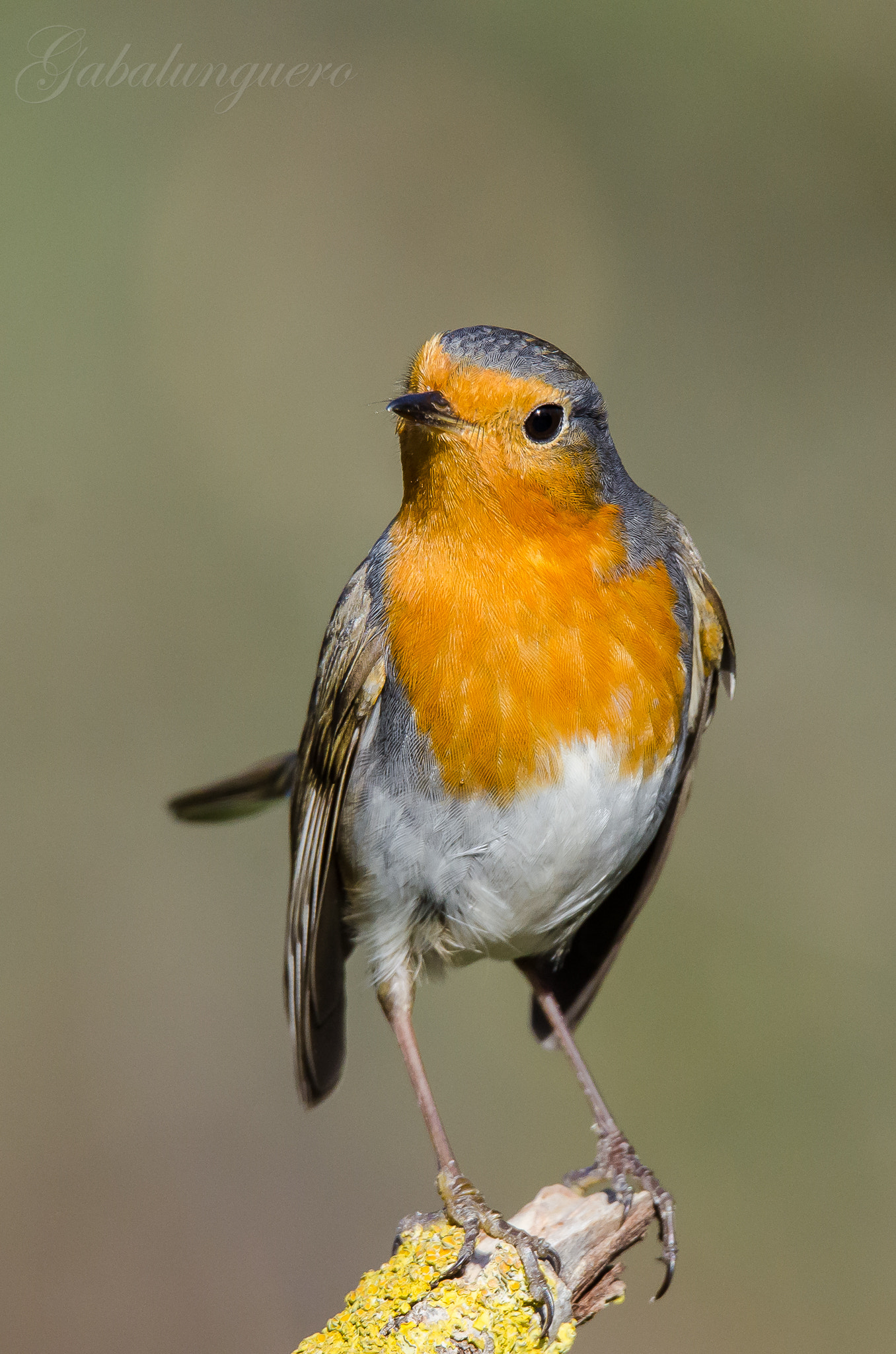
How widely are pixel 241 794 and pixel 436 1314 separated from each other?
2.29m

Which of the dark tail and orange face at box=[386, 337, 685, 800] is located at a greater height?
the dark tail

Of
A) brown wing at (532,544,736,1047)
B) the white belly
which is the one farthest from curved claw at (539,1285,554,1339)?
brown wing at (532,544,736,1047)

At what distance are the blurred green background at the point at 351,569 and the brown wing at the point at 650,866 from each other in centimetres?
176

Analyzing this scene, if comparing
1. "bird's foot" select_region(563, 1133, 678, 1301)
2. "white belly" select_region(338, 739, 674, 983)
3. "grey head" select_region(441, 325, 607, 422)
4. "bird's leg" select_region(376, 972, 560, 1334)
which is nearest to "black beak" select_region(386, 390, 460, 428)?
"grey head" select_region(441, 325, 607, 422)

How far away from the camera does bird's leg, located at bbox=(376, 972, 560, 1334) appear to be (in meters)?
2.81

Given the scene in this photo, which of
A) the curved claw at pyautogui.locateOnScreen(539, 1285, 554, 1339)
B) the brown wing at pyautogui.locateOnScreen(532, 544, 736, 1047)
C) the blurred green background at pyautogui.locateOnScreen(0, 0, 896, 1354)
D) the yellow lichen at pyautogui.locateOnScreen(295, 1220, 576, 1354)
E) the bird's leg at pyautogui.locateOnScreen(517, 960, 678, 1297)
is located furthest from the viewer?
the blurred green background at pyautogui.locateOnScreen(0, 0, 896, 1354)

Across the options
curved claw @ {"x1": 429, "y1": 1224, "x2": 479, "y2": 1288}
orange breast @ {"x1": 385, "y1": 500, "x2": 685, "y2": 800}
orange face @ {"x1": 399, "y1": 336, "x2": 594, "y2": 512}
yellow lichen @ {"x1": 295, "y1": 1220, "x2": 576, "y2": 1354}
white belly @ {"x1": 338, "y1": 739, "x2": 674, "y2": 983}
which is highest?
orange face @ {"x1": 399, "y1": 336, "x2": 594, "y2": 512}

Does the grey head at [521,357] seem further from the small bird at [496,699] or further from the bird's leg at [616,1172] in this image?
the bird's leg at [616,1172]

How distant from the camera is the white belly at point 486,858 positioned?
127 inches

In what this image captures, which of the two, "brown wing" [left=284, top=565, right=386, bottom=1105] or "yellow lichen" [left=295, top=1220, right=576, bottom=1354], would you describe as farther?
"brown wing" [left=284, top=565, right=386, bottom=1105]

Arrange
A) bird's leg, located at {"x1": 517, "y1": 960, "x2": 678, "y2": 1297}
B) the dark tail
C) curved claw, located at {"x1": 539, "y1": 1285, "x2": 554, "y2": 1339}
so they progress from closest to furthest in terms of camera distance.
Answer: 1. curved claw, located at {"x1": 539, "y1": 1285, "x2": 554, "y2": 1339}
2. bird's leg, located at {"x1": 517, "y1": 960, "x2": 678, "y2": 1297}
3. the dark tail

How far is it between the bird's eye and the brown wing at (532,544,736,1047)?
630 millimetres

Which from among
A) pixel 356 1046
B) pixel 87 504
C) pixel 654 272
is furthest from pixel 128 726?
pixel 654 272

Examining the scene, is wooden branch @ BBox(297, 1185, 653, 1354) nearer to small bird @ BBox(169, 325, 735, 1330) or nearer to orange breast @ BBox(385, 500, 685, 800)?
small bird @ BBox(169, 325, 735, 1330)
